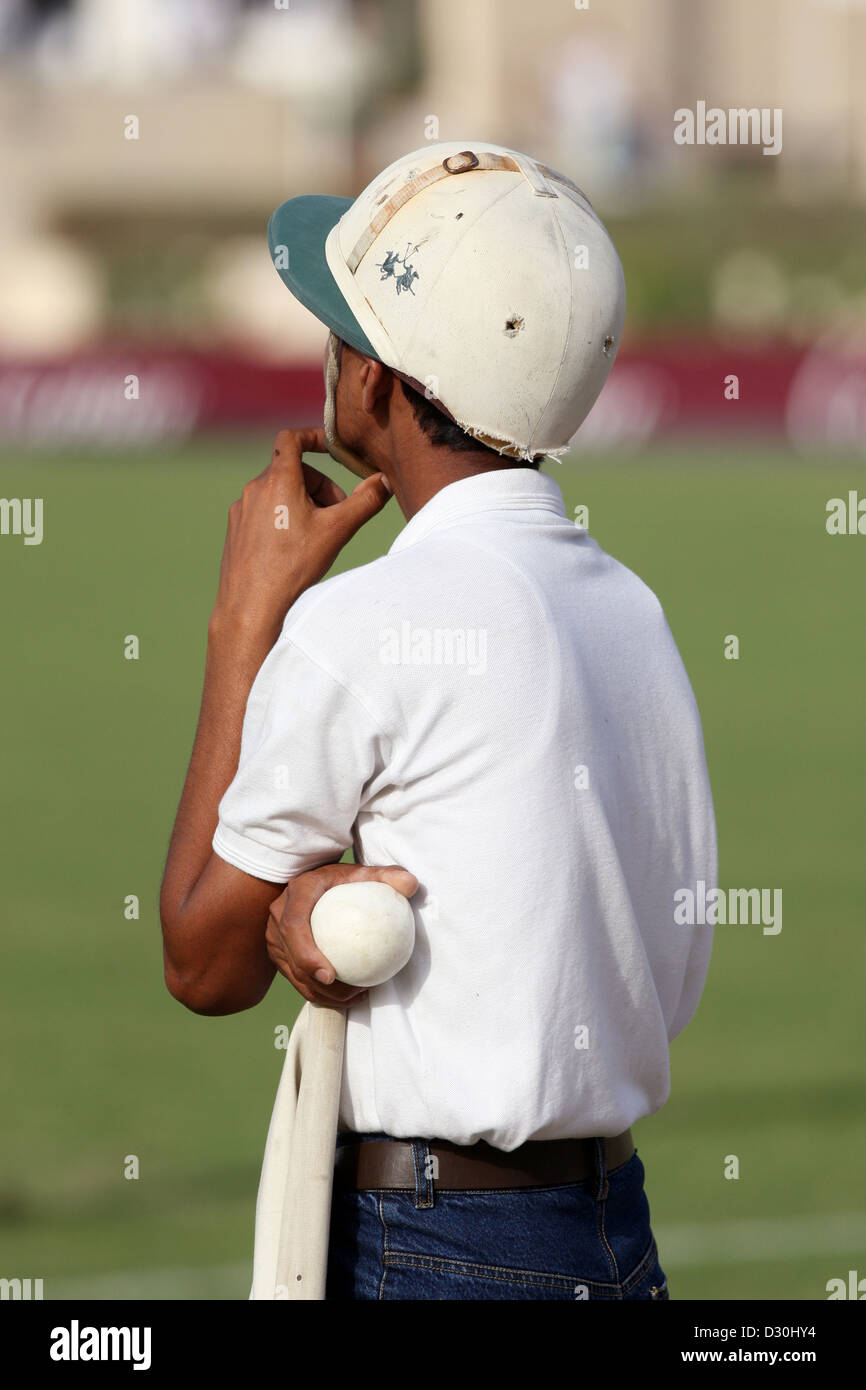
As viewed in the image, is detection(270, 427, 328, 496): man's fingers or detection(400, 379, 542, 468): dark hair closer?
detection(400, 379, 542, 468): dark hair

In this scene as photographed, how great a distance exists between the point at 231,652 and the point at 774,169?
5072 cm

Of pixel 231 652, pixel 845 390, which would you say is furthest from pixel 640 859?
pixel 845 390

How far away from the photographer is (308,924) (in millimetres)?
2426

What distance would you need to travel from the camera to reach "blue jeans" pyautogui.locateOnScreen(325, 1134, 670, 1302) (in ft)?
8.05

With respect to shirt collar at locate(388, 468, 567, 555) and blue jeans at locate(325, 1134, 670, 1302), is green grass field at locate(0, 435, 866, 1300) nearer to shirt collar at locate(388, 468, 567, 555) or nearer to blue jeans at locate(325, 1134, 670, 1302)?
blue jeans at locate(325, 1134, 670, 1302)

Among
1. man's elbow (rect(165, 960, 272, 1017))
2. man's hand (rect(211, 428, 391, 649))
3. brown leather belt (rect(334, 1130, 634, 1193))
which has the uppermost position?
man's hand (rect(211, 428, 391, 649))

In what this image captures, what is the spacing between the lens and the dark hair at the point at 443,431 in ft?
8.45

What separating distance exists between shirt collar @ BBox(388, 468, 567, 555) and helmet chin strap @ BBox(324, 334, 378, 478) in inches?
7.5

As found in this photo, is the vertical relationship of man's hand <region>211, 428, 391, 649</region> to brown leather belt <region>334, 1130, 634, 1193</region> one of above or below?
above

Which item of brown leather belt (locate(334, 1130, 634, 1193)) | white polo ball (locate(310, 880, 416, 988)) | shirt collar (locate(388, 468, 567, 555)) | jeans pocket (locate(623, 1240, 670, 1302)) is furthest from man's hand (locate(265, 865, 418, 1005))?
jeans pocket (locate(623, 1240, 670, 1302))

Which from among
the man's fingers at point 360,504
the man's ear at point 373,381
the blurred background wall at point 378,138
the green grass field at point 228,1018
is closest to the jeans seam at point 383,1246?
the man's fingers at point 360,504

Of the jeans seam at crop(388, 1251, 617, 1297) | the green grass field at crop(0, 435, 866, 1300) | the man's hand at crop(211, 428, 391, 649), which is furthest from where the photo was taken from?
the green grass field at crop(0, 435, 866, 1300)

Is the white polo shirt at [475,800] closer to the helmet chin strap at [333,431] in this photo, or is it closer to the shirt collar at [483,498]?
the shirt collar at [483,498]

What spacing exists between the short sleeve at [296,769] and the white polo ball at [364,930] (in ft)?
0.26
